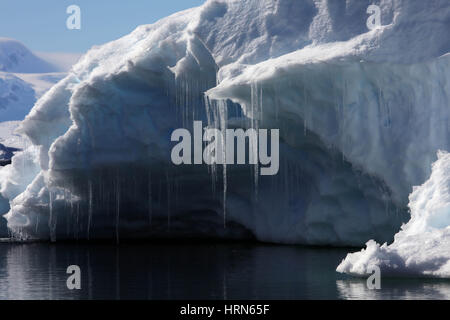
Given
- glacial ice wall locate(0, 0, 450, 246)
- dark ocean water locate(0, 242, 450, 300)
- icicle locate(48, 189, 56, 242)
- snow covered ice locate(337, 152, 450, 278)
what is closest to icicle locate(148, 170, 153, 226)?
glacial ice wall locate(0, 0, 450, 246)

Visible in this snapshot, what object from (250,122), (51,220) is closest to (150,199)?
(51,220)

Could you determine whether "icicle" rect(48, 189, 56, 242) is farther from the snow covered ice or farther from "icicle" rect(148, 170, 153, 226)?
the snow covered ice

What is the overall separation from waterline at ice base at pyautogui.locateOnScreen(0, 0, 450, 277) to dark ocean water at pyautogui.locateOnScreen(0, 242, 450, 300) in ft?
5.32

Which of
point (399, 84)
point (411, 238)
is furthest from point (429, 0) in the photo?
point (411, 238)

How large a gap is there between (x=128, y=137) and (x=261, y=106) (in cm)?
733

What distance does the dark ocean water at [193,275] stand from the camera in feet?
62.2

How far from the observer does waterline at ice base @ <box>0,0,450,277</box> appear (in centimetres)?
2586

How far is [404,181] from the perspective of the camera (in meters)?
26.9

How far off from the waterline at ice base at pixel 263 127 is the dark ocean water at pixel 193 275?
1.62 m

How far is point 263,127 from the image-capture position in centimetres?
3111

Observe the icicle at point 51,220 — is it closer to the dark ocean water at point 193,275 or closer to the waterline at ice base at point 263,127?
the waterline at ice base at point 263,127

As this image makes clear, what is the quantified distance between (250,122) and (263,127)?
61 cm

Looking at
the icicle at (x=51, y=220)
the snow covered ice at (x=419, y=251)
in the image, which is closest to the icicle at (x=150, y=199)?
the icicle at (x=51, y=220)

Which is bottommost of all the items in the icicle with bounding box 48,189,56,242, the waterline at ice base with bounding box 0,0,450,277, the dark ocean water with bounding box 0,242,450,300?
the dark ocean water with bounding box 0,242,450,300
